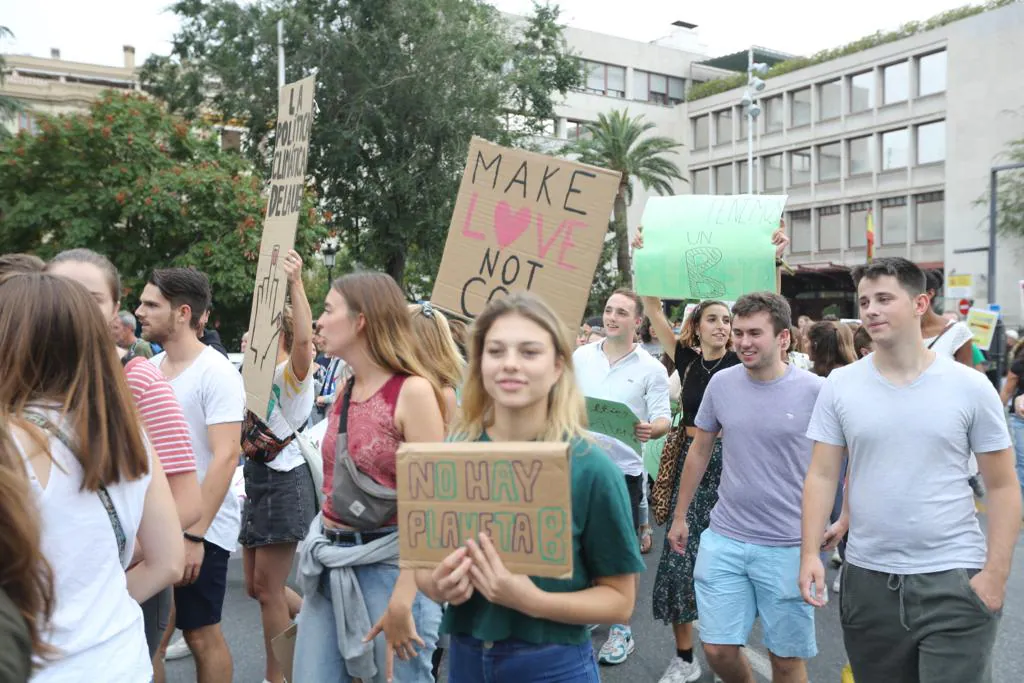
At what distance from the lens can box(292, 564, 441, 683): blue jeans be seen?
305 cm

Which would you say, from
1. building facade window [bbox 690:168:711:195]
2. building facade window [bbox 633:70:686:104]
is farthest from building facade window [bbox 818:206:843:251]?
building facade window [bbox 633:70:686:104]

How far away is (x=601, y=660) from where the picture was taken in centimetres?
492

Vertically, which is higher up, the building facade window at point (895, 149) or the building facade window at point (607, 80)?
the building facade window at point (607, 80)

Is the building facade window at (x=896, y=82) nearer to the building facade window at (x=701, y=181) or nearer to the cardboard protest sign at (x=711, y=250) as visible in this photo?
A: the building facade window at (x=701, y=181)

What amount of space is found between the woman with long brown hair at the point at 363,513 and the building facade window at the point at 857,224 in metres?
45.7

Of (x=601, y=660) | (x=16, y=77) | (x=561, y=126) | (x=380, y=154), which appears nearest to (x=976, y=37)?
(x=561, y=126)

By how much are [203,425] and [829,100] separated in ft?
159

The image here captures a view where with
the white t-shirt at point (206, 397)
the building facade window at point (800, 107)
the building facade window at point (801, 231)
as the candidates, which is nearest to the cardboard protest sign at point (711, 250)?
the white t-shirt at point (206, 397)

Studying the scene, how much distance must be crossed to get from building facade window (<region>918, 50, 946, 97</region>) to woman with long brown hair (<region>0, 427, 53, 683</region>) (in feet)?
152

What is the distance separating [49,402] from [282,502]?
248cm

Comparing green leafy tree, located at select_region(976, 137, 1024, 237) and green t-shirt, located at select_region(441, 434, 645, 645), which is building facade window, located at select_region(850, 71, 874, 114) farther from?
green t-shirt, located at select_region(441, 434, 645, 645)

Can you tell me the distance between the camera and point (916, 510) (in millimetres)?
3061

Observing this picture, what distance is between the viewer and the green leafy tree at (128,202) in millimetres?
23562

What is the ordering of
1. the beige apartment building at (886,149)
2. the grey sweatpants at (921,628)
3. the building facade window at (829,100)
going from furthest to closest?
the building facade window at (829,100) < the beige apartment building at (886,149) < the grey sweatpants at (921,628)
